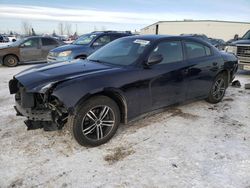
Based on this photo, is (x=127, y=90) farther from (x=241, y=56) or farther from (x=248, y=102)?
(x=241, y=56)

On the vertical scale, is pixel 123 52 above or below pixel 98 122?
above

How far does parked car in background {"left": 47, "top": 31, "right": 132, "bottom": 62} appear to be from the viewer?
27.9 feet

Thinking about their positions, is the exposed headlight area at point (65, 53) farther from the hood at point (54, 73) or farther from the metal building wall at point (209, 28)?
the metal building wall at point (209, 28)

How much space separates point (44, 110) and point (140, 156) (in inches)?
58.5

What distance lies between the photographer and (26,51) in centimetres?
1190

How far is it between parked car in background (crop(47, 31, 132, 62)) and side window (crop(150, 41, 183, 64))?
4863 mm

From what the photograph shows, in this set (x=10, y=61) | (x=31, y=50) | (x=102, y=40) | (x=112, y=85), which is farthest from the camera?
(x=31, y=50)

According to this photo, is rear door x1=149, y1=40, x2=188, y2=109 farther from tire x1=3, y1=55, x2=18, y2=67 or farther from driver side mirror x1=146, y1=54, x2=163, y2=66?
tire x1=3, y1=55, x2=18, y2=67

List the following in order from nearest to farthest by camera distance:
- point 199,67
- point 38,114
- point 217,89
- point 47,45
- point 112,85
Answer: point 38,114 → point 112,85 → point 199,67 → point 217,89 → point 47,45

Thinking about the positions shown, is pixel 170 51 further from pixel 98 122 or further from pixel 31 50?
pixel 31 50

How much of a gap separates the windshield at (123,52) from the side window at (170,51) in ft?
0.79

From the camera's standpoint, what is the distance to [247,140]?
3.72m

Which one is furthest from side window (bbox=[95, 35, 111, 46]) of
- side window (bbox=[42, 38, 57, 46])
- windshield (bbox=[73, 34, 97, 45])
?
side window (bbox=[42, 38, 57, 46])

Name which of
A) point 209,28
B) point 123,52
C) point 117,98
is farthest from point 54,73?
point 209,28
